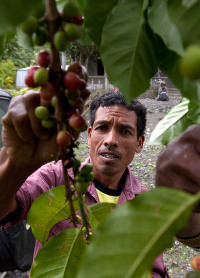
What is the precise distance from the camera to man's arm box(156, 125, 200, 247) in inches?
27.4

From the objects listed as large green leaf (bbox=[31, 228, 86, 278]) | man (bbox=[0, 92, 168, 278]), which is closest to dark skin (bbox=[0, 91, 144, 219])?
man (bbox=[0, 92, 168, 278])

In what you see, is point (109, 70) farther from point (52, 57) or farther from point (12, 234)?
point (12, 234)

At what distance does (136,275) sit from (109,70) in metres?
0.49

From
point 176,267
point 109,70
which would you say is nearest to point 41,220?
point 109,70

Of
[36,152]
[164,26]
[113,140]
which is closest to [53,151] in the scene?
[36,152]

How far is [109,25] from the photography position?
0.68 meters

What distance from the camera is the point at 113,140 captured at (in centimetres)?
209

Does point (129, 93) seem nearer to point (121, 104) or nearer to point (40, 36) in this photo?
point (40, 36)

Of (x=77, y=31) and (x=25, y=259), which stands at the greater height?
(x=77, y=31)

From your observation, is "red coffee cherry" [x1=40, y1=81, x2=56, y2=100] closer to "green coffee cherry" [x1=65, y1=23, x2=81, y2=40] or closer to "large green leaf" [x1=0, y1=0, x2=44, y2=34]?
"green coffee cherry" [x1=65, y1=23, x2=81, y2=40]

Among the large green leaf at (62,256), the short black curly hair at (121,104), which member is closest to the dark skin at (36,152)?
the large green leaf at (62,256)

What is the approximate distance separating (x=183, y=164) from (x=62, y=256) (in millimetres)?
394

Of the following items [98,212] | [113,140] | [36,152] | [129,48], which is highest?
[129,48]

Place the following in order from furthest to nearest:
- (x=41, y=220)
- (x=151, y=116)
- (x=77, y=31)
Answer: (x=151, y=116) < (x=41, y=220) < (x=77, y=31)
